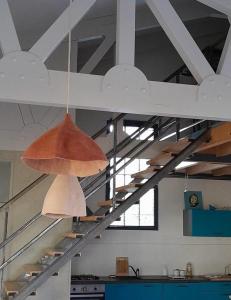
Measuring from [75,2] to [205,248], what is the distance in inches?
198

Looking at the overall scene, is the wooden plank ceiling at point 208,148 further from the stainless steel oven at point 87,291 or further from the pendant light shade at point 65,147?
the pendant light shade at point 65,147

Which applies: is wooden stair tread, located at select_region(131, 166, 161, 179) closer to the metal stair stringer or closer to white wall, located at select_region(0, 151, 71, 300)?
the metal stair stringer

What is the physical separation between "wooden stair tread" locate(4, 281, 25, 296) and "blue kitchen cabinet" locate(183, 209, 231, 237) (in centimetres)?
293

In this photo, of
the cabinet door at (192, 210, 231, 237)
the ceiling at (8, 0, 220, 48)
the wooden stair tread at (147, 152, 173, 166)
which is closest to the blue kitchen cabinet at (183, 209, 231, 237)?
the cabinet door at (192, 210, 231, 237)

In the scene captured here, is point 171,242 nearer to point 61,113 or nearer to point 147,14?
point 61,113

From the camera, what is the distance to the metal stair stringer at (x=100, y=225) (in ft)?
14.2

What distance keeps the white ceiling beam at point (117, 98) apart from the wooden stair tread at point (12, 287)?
2160mm

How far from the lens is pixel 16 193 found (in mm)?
5219

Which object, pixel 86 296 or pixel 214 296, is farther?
pixel 214 296

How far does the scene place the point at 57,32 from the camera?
317 cm

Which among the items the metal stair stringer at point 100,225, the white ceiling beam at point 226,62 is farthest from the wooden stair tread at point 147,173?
the white ceiling beam at point 226,62

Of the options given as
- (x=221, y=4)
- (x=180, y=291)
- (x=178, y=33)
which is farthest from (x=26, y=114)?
(x=180, y=291)

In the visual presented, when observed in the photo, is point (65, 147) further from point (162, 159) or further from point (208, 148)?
point (208, 148)

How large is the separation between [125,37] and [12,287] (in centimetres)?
292
